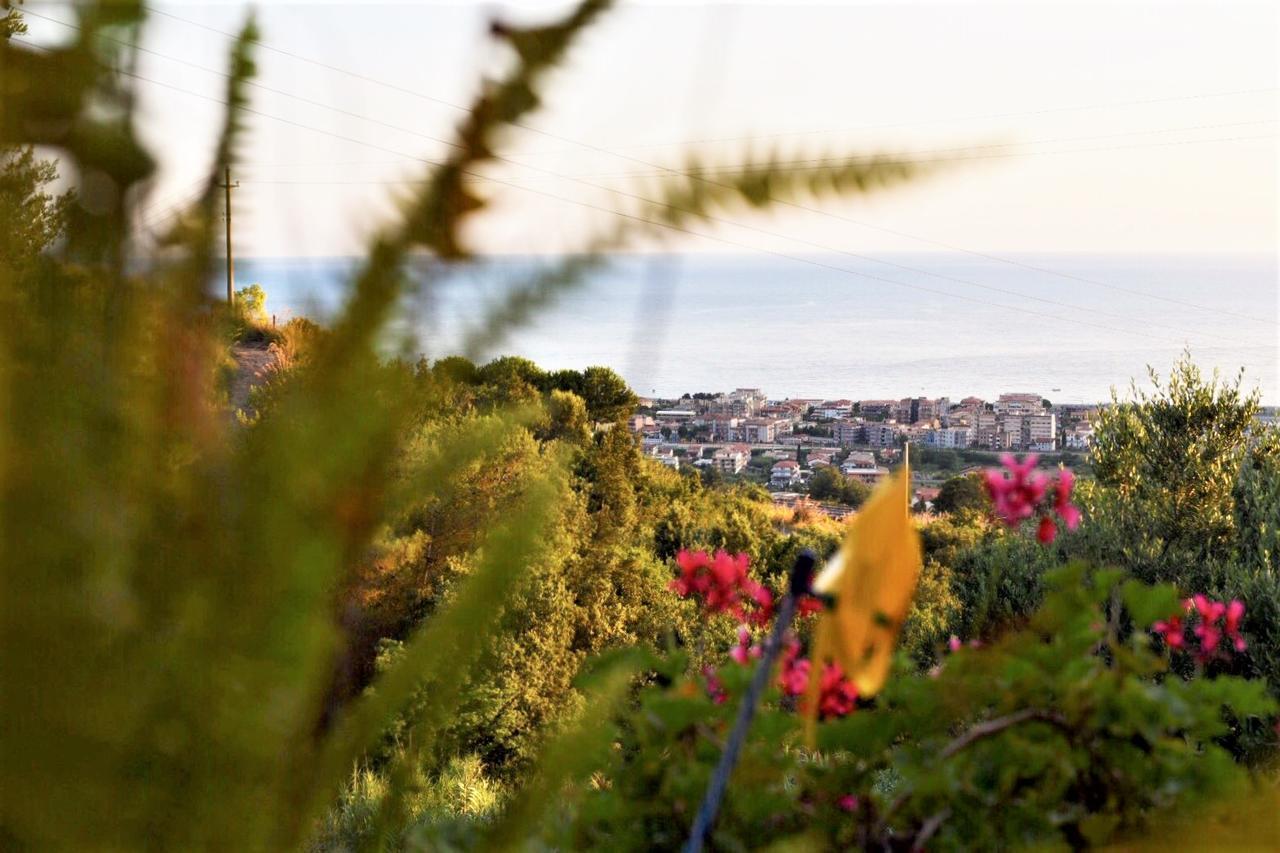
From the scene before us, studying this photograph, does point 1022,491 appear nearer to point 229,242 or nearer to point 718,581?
point 718,581

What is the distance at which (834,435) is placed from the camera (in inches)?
495

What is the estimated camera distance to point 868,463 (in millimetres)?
10891

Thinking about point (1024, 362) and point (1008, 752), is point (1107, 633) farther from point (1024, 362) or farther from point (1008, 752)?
point (1024, 362)

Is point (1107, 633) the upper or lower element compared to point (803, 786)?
upper

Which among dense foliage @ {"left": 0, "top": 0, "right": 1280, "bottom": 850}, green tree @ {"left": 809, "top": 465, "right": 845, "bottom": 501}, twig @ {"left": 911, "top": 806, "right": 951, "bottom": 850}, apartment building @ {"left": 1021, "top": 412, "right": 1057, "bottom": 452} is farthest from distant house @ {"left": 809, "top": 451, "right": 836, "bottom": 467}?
dense foliage @ {"left": 0, "top": 0, "right": 1280, "bottom": 850}

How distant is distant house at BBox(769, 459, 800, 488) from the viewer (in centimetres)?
1175

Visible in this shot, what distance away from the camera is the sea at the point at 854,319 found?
0.64 feet

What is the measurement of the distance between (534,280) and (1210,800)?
0.59 m

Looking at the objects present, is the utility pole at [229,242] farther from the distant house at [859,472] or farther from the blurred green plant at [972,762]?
the distant house at [859,472]

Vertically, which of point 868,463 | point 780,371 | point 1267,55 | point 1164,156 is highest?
point 1267,55

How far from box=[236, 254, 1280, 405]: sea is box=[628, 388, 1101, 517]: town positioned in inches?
17.7

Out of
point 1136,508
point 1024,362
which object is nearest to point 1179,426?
point 1136,508

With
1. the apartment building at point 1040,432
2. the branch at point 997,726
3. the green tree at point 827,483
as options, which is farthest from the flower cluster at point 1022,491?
the green tree at point 827,483

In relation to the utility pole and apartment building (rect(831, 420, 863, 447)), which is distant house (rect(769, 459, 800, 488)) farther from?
the utility pole
